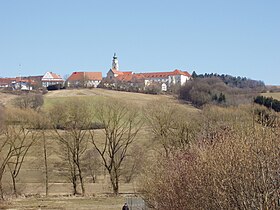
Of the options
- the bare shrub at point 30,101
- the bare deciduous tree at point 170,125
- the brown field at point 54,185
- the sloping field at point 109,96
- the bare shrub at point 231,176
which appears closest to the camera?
the bare shrub at point 231,176

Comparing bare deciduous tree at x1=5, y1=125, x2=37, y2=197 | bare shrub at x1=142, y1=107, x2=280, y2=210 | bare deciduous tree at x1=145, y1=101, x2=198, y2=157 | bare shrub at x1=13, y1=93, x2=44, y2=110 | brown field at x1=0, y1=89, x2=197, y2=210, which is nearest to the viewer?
bare shrub at x1=142, y1=107, x2=280, y2=210

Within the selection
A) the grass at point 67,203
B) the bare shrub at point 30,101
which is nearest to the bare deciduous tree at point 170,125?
the grass at point 67,203

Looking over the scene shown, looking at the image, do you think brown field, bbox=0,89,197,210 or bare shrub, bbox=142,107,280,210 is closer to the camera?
bare shrub, bbox=142,107,280,210

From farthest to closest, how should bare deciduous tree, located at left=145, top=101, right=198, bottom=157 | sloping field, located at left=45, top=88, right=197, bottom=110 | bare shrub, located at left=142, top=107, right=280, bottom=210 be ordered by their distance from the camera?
sloping field, located at left=45, top=88, right=197, bottom=110 < bare deciduous tree, located at left=145, top=101, right=198, bottom=157 < bare shrub, located at left=142, top=107, right=280, bottom=210

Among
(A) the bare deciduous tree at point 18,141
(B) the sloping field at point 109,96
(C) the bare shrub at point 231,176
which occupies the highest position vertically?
(C) the bare shrub at point 231,176

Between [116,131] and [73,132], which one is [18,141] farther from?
[116,131]

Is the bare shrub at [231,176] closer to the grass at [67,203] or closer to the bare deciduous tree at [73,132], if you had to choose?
the grass at [67,203]

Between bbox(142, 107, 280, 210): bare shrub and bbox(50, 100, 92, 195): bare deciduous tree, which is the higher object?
bbox(142, 107, 280, 210): bare shrub

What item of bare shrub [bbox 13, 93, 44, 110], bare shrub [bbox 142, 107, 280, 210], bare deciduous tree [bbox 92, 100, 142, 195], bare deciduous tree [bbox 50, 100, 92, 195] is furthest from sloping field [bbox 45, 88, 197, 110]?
bare shrub [bbox 142, 107, 280, 210]

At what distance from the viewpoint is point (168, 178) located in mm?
20609

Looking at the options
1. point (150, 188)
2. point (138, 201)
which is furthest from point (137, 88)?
point (150, 188)

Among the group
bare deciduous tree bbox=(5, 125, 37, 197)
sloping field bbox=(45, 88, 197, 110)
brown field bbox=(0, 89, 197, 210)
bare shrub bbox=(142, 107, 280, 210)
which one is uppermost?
bare shrub bbox=(142, 107, 280, 210)

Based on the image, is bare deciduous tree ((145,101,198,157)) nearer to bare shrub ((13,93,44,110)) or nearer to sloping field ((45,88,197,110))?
sloping field ((45,88,197,110))

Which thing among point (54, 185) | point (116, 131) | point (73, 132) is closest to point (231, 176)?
point (73, 132)
